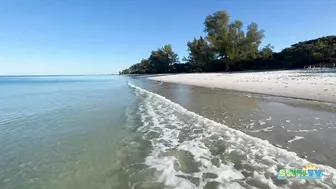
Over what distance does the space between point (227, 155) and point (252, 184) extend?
120 centimetres

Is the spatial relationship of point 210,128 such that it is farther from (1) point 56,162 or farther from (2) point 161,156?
(1) point 56,162

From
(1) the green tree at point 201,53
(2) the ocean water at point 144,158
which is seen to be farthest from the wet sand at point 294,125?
(1) the green tree at point 201,53

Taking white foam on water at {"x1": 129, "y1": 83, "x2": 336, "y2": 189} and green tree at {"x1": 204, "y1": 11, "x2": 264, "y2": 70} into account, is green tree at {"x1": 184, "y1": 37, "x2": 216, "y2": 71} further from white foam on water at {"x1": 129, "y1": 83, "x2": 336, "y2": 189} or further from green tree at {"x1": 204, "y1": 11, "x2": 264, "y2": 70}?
white foam on water at {"x1": 129, "y1": 83, "x2": 336, "y2": 189}

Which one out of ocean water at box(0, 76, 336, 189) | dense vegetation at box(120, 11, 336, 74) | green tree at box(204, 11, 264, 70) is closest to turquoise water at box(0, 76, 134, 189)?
ocean water at box(0, 76, 336, 189)

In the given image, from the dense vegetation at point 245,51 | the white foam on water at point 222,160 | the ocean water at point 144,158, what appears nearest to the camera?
the white foam on water at point 222,160

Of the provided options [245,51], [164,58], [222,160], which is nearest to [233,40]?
[245,51]

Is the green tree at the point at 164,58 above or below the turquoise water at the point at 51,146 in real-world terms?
above

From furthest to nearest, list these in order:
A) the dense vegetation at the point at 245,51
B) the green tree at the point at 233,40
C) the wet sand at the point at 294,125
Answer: the green tree at the point at 233,40 < the dense vegetation at the point at 245,51 < the wet sand at the point at 294,125

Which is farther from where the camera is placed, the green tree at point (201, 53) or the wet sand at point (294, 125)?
the green tree at point (201, 53)

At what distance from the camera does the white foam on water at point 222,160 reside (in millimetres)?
3482

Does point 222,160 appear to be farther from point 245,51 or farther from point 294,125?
point 245,51

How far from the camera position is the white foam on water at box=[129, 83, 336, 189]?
3482mm

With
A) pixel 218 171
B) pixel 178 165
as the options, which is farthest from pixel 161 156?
pixel 218 171

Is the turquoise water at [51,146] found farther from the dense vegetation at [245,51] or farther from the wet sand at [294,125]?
the dense vegetation at [245,51]
